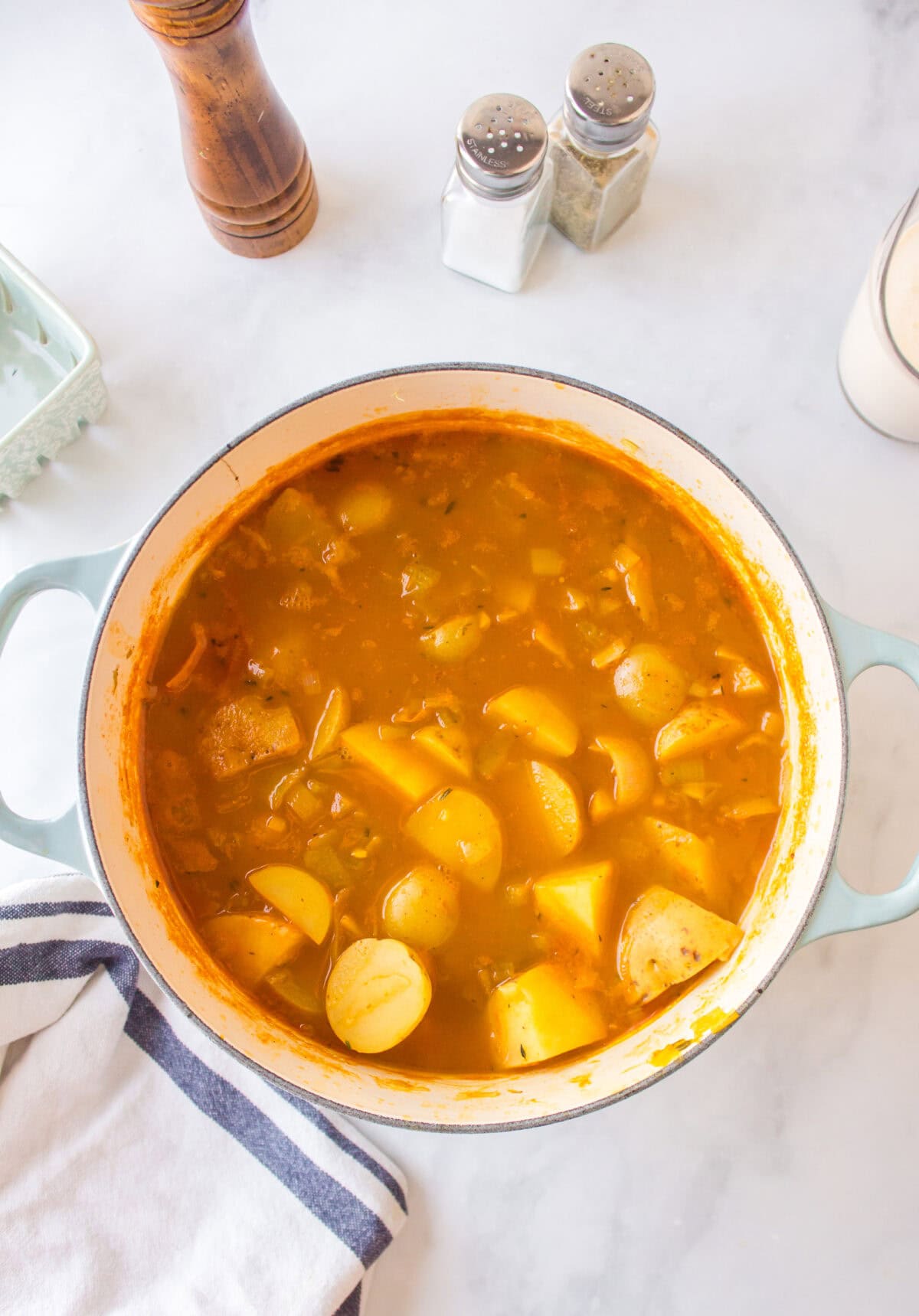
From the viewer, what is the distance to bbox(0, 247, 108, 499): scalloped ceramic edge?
5.93ft

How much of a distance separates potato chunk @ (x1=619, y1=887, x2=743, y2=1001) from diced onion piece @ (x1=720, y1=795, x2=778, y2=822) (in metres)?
0.16

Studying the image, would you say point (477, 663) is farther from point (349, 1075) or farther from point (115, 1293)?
point (115, 1293)

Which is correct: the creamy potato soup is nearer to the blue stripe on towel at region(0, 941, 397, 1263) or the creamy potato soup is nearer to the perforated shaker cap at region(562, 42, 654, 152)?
the blue stripe on towel at region(0, 941, 397, 1263)

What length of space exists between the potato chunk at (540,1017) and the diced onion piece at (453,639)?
52 centimetres

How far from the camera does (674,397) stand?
1962 millimetres

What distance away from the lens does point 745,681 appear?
5.86 ft

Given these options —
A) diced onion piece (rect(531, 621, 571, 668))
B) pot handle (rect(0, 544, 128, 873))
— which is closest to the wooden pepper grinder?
pot handle (rect(0, 544, 128, 873))

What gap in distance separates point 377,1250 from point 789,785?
1.05 m

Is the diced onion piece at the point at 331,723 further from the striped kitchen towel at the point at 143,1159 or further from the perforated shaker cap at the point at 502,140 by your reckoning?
the perforated shaker cap at the point at 502,140

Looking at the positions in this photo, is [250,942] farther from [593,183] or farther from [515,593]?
[593,183]

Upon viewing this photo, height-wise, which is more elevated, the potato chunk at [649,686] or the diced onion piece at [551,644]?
the diced onion piece at [551,644]

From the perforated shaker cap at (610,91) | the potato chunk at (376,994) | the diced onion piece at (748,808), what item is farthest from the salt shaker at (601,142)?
the potato chunk at (376,994)

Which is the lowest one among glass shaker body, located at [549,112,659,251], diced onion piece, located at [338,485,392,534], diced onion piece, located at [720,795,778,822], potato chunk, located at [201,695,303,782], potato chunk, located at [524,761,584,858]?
diced onion piece, located at [720,795,778,822]

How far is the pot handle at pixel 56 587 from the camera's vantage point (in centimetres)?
157
